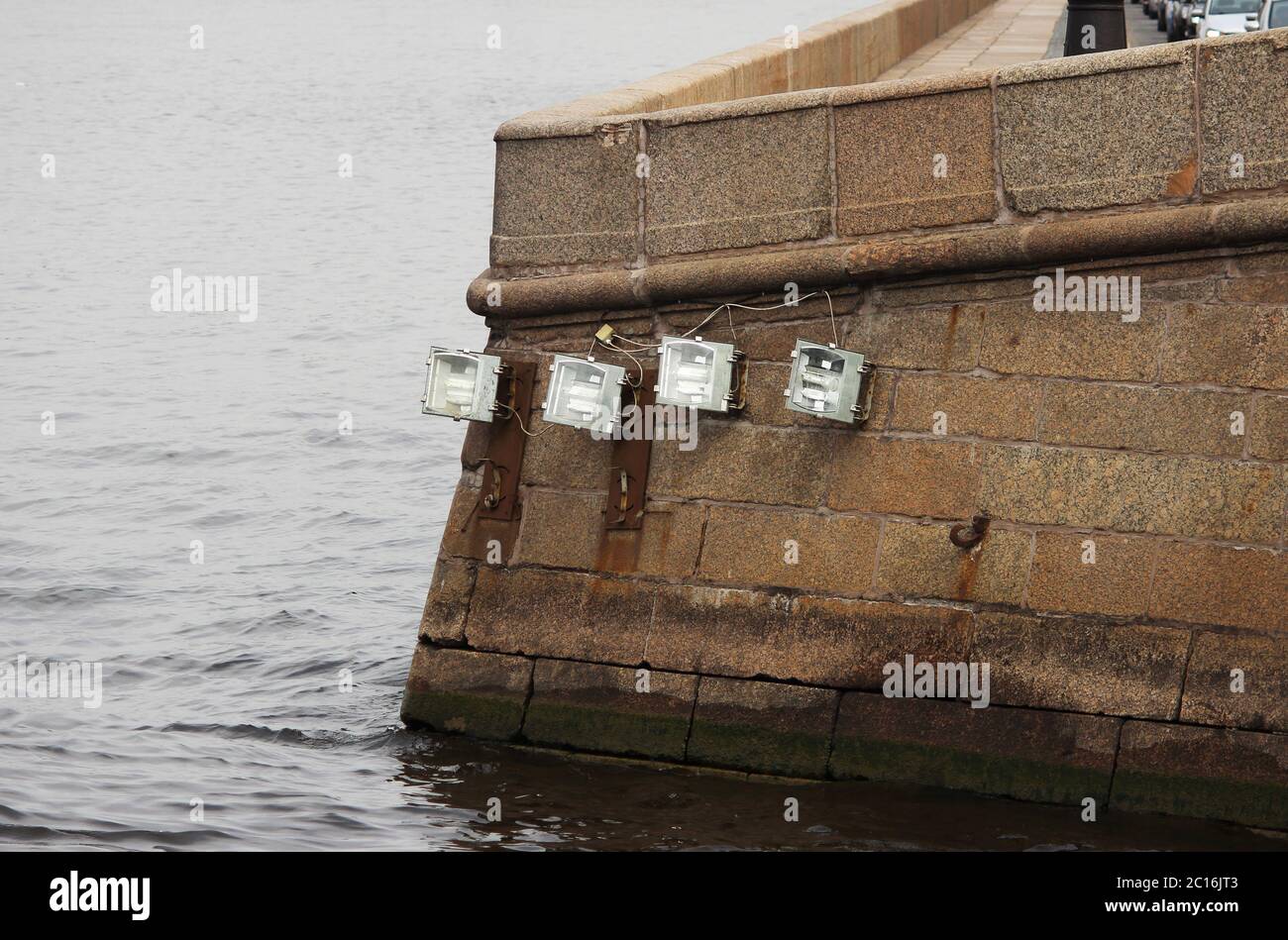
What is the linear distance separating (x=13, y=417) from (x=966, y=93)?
1434 centimetres

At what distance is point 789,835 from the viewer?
7602 millimetres

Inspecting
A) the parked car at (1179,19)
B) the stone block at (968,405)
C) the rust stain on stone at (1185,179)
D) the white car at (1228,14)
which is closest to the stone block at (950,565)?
the stone block at (968,405)

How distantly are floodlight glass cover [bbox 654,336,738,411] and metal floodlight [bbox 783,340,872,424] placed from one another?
323 mm

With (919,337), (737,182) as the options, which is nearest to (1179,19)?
(737,182)

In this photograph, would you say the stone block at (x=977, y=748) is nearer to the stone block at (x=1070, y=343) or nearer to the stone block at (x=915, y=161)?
the stone block at (x=1070, y=343)

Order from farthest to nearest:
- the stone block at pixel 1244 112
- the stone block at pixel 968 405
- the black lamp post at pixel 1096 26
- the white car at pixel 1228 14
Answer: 1. the white car at pixel 1228 14
2. the black lamp post at pixel 1096 26
3. the stone block at pixel 968 405
4. the stone block at pixel 1244 112

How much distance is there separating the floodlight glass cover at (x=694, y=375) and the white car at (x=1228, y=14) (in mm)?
21021

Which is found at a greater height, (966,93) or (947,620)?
(966,93)

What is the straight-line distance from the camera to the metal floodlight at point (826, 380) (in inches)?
300
